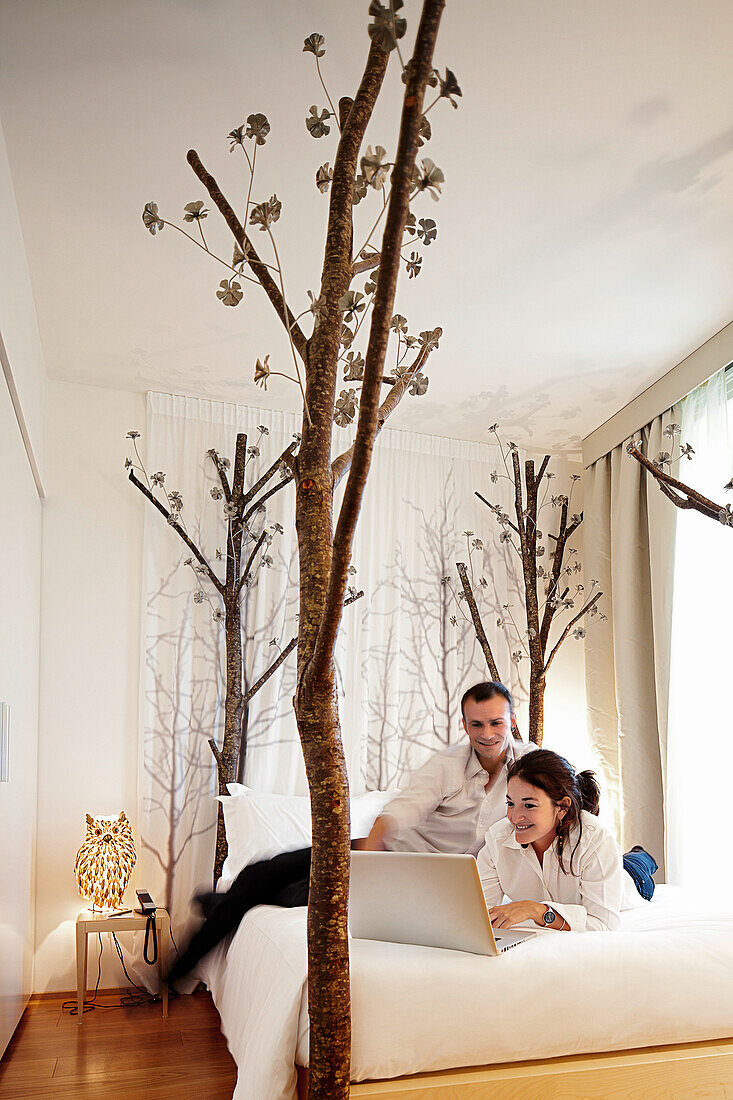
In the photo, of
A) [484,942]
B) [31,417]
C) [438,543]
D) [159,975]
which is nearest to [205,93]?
[31,417]

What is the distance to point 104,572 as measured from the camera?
4098 mm

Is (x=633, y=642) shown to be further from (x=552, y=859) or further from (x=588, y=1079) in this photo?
(x=588, y=1079)

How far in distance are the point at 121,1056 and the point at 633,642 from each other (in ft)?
9.34

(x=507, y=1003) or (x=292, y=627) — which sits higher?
(x=292, y=627)

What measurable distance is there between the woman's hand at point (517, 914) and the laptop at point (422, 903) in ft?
0.20

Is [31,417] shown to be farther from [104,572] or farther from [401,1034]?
[401,1034]

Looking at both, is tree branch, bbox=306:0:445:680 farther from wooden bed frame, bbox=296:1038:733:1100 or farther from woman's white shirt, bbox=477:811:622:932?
woman's white shirt, bbox=477:811:622:932

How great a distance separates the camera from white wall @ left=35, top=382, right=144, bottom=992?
377 cm

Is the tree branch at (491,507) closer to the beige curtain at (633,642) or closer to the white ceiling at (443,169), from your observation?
the beige curtain at (633,642)

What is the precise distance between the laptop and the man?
39.4 inches

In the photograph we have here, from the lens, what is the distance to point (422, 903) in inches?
85.7

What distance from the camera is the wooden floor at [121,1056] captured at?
2.69 metres

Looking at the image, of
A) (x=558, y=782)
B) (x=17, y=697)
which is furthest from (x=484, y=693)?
(x=17, y=697)

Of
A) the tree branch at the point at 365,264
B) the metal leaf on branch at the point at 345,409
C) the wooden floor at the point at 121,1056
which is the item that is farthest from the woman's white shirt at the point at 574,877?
the tree branch at the point at 365,264
